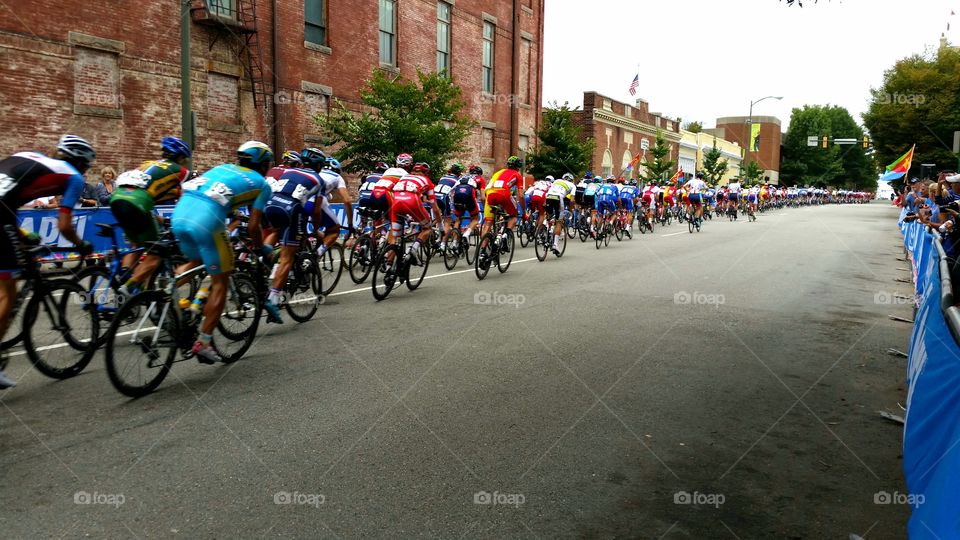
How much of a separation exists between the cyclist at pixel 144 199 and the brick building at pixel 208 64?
10.6 metres

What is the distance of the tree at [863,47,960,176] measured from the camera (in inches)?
1802

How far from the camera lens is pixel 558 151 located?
34188 millimetres

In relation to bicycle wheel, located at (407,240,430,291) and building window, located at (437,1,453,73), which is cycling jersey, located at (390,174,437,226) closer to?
bicycle wheel, located at (407,240,430,291)

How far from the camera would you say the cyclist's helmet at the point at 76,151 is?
6.12 m

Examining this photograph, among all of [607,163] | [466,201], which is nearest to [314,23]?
[466,201]

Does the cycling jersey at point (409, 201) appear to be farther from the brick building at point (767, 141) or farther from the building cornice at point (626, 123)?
the brick building at point (767, 141)

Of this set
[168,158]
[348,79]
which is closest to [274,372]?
[168,158]

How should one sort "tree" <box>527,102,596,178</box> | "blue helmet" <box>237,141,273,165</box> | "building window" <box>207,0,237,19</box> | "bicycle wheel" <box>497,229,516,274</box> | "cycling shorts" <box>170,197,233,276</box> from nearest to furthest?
"cycling shorts" <box>170,197,233,276</box> → "blue helmet" <box>237,141,273,165</box> → "bicycle wheel" <box>497,229,516,274</box> → "building window" <box>207,0,237,19</box> → "tree" <box>527,102,596,178</box>

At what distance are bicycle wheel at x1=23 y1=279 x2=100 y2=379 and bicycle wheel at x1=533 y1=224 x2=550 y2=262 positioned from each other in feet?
32.9

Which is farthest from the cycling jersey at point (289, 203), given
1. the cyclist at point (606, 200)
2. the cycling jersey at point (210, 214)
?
the cyclist at point (606, 200)

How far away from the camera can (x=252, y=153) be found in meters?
6.37

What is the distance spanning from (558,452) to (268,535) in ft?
6.20

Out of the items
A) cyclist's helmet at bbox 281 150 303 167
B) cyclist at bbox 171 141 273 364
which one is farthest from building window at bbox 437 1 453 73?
cyclist at bbox 171 141 273 364

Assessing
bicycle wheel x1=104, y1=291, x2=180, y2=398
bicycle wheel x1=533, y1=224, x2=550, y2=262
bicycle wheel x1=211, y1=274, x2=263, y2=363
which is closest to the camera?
bicycle wheel x1=104, y1=291, x2=180, y2=398
